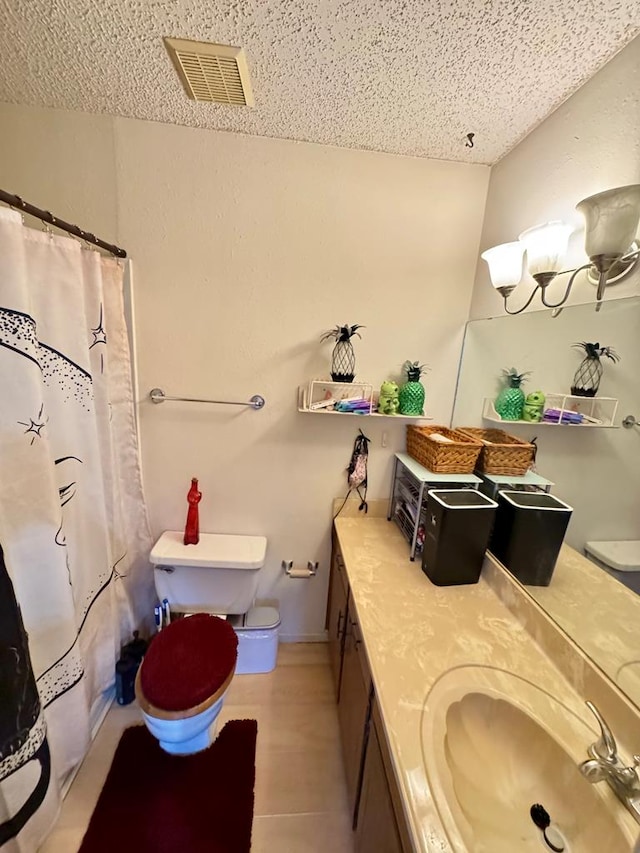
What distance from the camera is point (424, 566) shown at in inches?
56.3

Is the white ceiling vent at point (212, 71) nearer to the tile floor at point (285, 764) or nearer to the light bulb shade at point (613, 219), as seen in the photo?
the light bulb shade at point (613, 219)

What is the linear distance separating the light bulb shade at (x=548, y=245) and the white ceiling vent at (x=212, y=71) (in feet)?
3.54

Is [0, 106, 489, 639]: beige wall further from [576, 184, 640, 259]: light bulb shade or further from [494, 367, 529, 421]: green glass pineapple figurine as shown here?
[576, 184, 640, 259]: light bulb shade

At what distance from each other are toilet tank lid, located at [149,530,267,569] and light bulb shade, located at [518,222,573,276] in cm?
160

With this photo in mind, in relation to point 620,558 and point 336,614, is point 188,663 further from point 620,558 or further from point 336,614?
point 620,558

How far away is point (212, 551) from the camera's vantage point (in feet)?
5.51

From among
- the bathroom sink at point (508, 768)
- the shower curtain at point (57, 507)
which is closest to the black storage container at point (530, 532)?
the bathroom sink at point (508, 768)

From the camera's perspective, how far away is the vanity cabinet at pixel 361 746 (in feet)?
2.62

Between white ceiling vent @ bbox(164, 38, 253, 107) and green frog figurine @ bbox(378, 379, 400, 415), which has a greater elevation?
white ceiling vent @ bbox(164, 38, 253, 107)

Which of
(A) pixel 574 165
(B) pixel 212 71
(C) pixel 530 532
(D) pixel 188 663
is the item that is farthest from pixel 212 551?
(A) pixel 574 165

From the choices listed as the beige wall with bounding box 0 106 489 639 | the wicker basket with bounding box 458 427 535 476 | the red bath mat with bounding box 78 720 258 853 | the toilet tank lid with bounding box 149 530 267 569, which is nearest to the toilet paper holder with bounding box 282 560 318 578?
the beige wall with bounding box 0 106 489 639

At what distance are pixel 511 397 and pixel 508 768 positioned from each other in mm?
1146

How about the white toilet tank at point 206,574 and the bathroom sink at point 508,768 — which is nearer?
the bathroom sink at point 508,768

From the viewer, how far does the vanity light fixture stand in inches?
35.4
